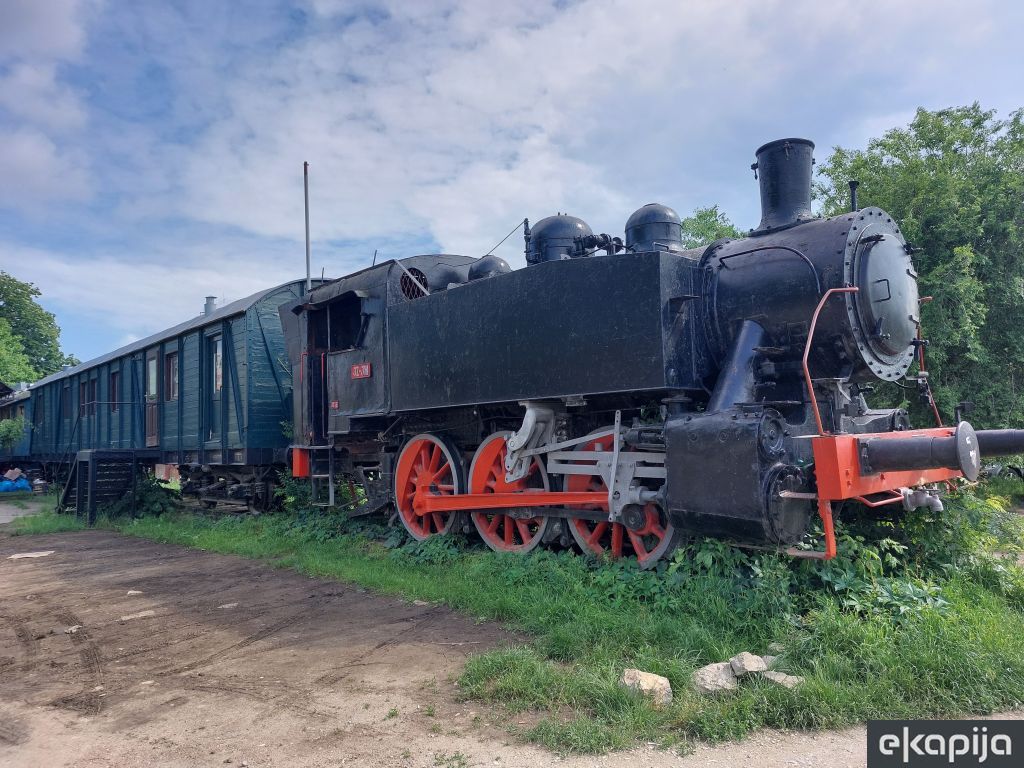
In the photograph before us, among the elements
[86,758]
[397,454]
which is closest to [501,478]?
[397,454]

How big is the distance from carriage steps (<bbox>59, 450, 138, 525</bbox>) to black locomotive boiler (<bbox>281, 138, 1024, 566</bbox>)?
6.76 m

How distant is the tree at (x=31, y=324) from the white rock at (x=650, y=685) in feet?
141

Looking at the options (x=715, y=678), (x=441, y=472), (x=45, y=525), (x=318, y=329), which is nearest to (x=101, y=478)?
(x=45, y=525)

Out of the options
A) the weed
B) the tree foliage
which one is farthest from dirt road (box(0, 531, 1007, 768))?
the tree foliage

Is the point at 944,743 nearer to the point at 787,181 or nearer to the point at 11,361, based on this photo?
the point at 787,181

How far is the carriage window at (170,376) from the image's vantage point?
40.5ft

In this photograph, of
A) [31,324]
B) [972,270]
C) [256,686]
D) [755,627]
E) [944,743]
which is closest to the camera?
[944,743]

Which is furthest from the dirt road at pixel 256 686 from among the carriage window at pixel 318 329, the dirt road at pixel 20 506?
the dirt road at pixel 20 506

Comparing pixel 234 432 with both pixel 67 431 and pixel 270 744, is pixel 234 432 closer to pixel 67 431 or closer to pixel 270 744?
pixel 270 744

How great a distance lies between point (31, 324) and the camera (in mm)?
39125

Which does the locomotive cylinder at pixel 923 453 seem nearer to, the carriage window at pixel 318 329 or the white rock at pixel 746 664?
the white rock at pixel 746 664

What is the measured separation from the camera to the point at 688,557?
4.76 metres

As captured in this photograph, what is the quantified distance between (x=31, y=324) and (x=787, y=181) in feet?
146

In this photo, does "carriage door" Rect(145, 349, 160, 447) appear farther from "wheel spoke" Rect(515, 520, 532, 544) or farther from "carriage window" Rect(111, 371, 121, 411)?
"wheel spoke" Rect(515, 520, 532, 544)
